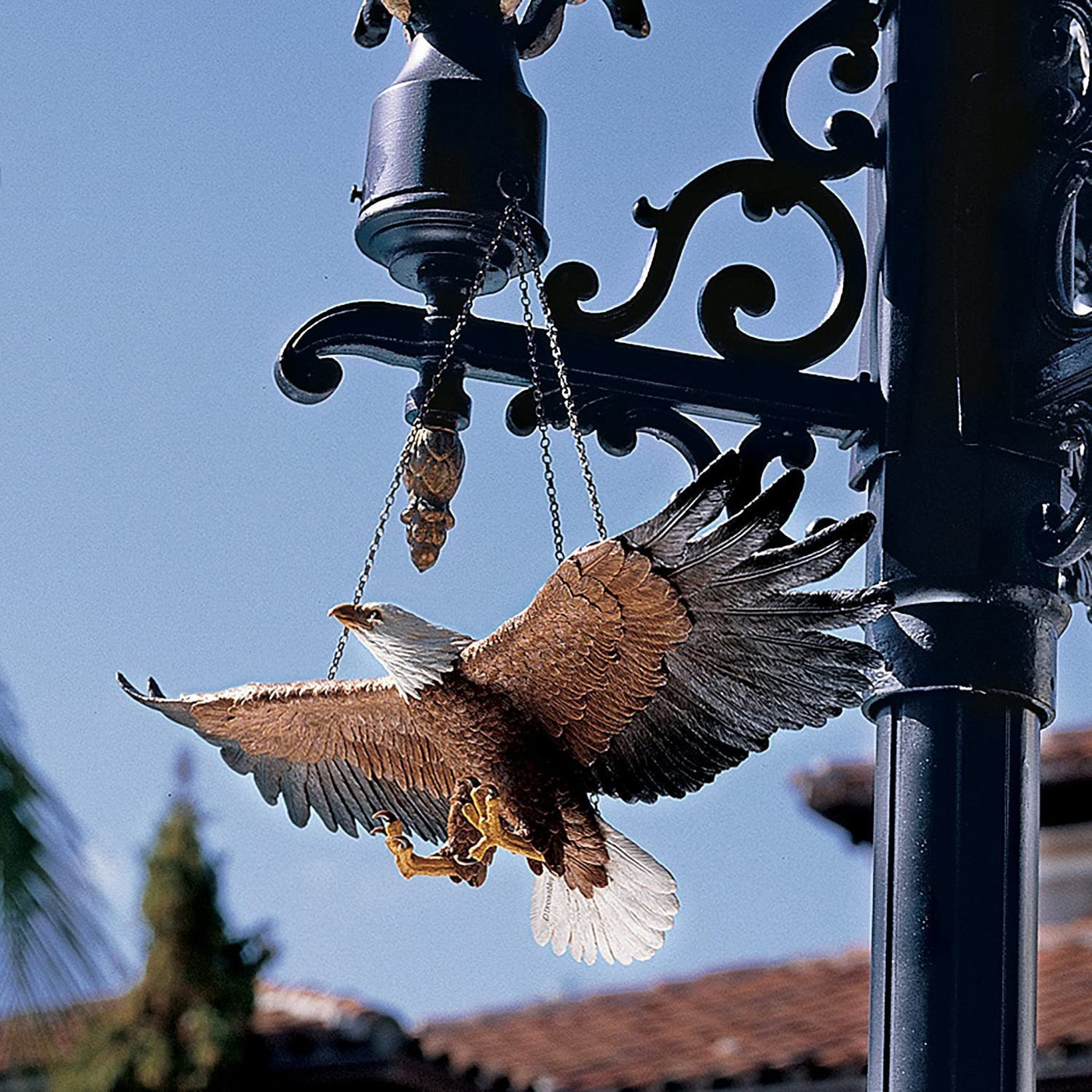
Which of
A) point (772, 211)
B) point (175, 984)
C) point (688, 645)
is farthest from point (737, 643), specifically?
point (175, 984)

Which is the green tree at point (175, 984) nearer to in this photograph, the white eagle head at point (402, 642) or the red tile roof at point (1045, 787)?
the red tile roof at point (1045, 787)

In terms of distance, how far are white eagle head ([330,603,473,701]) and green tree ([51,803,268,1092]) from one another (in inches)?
337

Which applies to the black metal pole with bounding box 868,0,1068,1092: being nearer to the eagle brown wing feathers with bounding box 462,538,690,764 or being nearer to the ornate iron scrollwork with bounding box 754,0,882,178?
the ornate iron scrollwork with bounding box 754,0,882,178

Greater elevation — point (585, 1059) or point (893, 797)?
point (585, 1059)

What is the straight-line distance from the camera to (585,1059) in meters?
9.33

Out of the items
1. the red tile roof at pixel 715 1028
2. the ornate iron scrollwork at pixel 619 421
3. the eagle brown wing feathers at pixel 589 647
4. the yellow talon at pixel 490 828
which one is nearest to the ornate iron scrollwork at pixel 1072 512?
the ornate iron scrollwork at pixel 619 421

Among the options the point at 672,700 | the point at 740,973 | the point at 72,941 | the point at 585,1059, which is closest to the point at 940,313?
the point at 672,700

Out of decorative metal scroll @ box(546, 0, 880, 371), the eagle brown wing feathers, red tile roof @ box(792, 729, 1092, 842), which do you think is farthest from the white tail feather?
red tile roof @ box(792, 729, 1092, 842)

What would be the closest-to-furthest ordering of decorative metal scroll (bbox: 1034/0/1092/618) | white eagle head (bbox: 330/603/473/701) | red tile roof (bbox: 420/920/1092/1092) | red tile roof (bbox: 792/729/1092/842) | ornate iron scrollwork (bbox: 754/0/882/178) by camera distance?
1. white eagle head (bbox: 330/603/473/701)
2. decorative metal scroll (bbox: 1034/0/1092/618)
3. ornate iron scrollwork (bbox: 754/0/882/178)
4. red tile roof (bbox: 420/920/1092/1092)
5. red tile roof (bbox: 792/729/1092/842)

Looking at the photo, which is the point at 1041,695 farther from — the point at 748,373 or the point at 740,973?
the point at 740,973

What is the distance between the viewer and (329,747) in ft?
9.07

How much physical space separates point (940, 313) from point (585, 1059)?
22.4 feet

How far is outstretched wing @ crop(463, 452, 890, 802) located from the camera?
7.39 feet

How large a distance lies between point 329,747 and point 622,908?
419 mm
